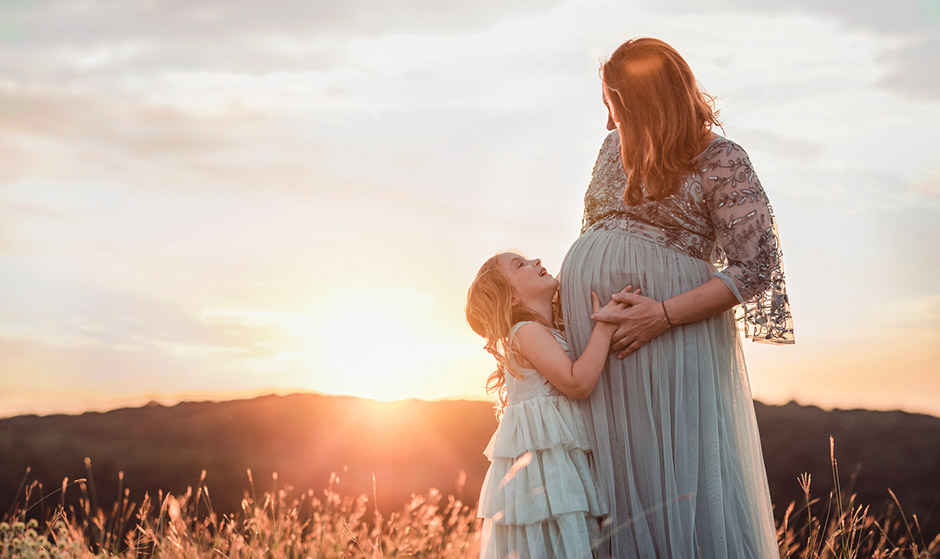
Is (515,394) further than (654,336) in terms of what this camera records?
Yes

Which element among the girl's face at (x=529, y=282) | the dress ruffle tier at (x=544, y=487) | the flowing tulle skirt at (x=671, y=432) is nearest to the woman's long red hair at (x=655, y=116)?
the flowing tulle skirt at (x=671, y=432)

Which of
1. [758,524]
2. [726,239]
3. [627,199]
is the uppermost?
[627,199]

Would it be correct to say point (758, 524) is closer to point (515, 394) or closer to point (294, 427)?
point (515, 394)

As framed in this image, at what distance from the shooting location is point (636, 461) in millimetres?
2902

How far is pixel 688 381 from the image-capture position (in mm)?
2900

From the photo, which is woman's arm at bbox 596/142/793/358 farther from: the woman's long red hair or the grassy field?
the grassy field

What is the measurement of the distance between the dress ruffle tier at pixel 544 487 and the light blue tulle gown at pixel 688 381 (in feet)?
0.24

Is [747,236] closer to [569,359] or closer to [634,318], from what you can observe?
[634,318]

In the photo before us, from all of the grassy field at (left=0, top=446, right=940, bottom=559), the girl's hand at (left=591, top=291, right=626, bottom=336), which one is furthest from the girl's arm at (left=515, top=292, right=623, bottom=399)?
the grassy field at (left=0, top=446, right=940, bottom=559)

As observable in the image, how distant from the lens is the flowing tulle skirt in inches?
111

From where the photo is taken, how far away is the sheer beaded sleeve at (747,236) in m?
2.81

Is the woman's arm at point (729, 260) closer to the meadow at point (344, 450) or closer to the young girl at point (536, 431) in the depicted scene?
the young girl at point (536, 431)

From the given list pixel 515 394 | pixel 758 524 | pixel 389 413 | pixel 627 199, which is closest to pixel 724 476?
pixel 758 524

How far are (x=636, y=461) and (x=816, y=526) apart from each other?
208 centimetres
